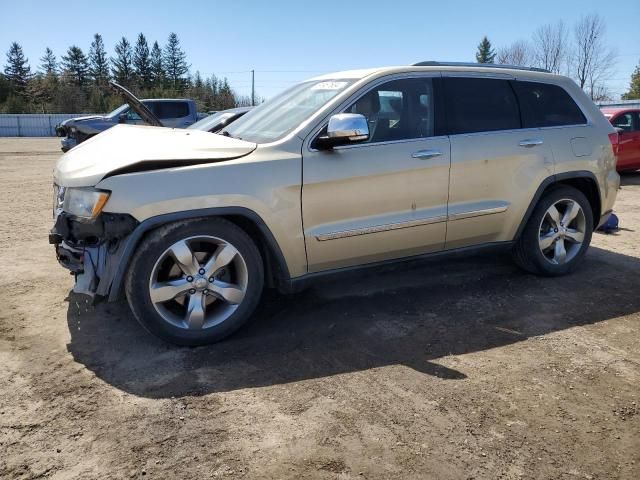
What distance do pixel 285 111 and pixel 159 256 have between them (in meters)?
1.61

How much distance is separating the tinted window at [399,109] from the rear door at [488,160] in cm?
20

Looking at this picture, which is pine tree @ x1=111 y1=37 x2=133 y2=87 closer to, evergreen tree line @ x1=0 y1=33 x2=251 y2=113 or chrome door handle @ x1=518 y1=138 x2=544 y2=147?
evergreen tree line @ x1=0 y1=33 x2=251 y2=113

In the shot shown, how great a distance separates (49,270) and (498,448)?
4.37 meters

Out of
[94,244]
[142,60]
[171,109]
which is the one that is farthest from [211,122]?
[142,60]

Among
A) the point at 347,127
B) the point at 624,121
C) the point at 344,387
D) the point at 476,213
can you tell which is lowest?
the point at 344,387

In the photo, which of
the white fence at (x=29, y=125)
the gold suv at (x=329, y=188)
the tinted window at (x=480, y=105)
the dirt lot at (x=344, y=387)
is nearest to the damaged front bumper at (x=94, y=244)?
the gold suv at (x=329, y=188)

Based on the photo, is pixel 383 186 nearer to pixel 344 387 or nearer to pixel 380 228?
pixel 380 228

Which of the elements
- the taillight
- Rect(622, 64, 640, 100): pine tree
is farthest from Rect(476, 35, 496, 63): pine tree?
the taillight

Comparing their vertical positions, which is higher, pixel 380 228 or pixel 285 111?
pixel 285 111

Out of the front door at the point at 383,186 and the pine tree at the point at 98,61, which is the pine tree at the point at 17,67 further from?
the front door at the point at 383,186

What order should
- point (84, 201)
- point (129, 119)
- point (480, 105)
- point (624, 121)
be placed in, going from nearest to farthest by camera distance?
point (84, 201), point (480, 105), point (624, 121), point (129, 119)

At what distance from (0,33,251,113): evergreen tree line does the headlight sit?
57130 millimetres

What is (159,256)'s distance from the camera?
11.0ft

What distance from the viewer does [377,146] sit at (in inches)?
154
